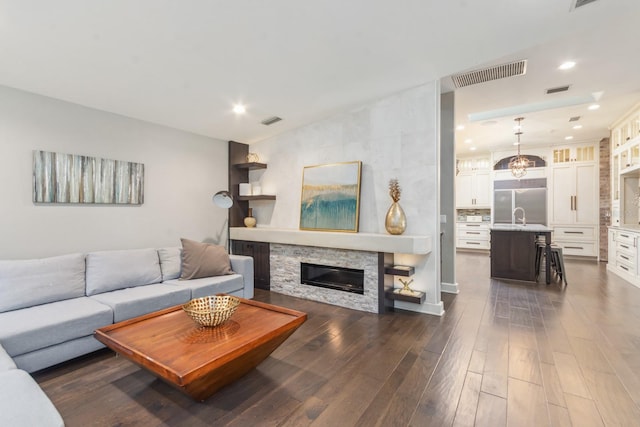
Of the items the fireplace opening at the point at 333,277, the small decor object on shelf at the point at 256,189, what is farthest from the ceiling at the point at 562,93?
the small decor object on shelf at the point at 256,189

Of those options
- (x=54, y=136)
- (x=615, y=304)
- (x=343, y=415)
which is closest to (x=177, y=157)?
(x=54, y=136)

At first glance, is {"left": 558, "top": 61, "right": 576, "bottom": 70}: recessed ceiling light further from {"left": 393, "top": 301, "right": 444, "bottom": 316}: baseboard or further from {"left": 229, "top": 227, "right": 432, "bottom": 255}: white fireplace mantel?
{"left": 393, "top": 301, "right": 444, "bottom": 316}: baseboard

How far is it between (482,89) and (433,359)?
3.52 meters

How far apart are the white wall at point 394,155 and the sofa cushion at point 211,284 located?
1.36 meters

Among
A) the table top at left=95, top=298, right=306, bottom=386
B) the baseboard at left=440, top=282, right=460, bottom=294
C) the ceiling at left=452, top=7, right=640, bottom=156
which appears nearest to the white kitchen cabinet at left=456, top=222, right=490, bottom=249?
the ceiling at left=452, top=7, right=640, bottom=156

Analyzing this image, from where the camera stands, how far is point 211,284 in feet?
11.0

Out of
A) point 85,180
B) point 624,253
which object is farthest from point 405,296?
point 624,253

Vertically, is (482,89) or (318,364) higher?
(482,89)

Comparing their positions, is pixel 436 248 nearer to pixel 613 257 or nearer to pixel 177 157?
pixel 177 157

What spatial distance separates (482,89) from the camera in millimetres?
3980

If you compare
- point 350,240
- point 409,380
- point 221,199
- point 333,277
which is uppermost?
point 221,199

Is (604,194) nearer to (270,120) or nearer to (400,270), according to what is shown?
(400,270)

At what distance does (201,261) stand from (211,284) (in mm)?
381

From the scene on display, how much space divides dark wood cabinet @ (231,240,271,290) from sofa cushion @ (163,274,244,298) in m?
0.79
